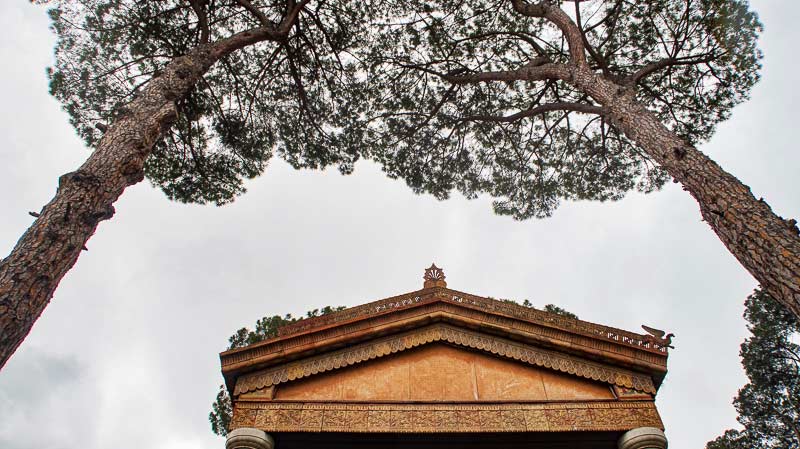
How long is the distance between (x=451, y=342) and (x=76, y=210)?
581 centimetres

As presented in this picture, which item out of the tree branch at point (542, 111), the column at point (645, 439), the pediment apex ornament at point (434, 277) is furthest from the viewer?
the tree branch at point (542, 111)

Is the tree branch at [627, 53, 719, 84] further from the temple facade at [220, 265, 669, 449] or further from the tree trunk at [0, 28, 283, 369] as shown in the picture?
the tree trunk at [0, 28, 283, 369]

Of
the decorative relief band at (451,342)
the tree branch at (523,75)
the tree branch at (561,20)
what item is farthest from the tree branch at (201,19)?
the tree branch at (561,20)

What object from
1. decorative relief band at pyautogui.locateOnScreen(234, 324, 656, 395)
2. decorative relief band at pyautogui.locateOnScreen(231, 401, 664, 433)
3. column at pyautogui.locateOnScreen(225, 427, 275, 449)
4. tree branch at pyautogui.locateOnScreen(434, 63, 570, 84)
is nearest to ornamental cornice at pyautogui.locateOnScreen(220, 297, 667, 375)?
decorative relief band at pyautogui.locateOnScreen(234, 324, 656, 395)

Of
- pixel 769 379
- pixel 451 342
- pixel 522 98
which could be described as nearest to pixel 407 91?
pixel 522 98

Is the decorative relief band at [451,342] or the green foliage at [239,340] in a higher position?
the green foliage at [239,340]

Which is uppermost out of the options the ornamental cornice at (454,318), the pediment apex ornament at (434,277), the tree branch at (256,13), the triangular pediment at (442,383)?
the tree branch at (256,13)

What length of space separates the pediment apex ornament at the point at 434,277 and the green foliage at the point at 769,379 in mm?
13963

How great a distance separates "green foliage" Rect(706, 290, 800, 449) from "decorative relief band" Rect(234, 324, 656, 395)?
13.1 meters

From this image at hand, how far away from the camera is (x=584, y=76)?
35.2 ft

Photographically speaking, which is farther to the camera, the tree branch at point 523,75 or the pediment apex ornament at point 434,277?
the tree branch at point 523,75

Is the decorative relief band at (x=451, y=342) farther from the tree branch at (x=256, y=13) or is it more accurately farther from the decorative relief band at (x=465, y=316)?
the tree branch at (x=256, y=13)

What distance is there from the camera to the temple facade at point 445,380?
752 centimetres

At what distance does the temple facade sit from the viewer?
752cm
